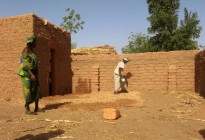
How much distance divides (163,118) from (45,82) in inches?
235

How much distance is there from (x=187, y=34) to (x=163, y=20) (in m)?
2.60

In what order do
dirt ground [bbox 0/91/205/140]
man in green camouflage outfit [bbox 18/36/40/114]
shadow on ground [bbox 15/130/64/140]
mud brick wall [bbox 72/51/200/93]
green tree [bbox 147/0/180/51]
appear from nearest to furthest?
shadow on ground [bbox 15/130/64/140], dirt ground [bbox 0/91/205/140], man in green camouflage outfit [bbox 18/36/40/114], mud brick wall [bbox 72/51/200/93], green tree [bbox 147/0/180/51]

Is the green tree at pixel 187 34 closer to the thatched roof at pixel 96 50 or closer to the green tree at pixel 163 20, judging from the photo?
the green tree at pixel 163 20

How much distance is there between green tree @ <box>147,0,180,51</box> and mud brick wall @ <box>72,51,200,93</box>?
1063cm

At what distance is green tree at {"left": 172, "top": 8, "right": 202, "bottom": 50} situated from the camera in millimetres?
22953

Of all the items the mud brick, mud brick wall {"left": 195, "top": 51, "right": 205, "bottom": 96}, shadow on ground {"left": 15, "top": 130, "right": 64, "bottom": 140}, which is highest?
mud brick wall {"left": 195, "top": 51, "right": 205, "bottom": 96}

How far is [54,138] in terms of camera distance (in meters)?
4.73

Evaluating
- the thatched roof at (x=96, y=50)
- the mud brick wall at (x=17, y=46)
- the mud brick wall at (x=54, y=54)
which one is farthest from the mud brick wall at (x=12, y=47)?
the thatched roof at (x=96, y=50)

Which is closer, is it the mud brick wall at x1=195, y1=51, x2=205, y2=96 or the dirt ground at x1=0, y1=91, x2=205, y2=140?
the dirt ground at x1=0, y1=91, x2=205, y2=140

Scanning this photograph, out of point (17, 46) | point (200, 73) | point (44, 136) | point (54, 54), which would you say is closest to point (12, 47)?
point (17, 46)

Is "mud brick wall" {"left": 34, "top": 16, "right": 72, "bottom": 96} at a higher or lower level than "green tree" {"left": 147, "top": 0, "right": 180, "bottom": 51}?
lower

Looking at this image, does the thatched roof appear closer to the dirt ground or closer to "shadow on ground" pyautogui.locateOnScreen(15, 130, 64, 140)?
the dirt ground

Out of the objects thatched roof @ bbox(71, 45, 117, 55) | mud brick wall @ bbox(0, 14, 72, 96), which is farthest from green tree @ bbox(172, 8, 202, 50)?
mud brick wall @ bbox(0, 14, 72, 96)

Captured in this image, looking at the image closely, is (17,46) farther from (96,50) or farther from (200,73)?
(96,50)
